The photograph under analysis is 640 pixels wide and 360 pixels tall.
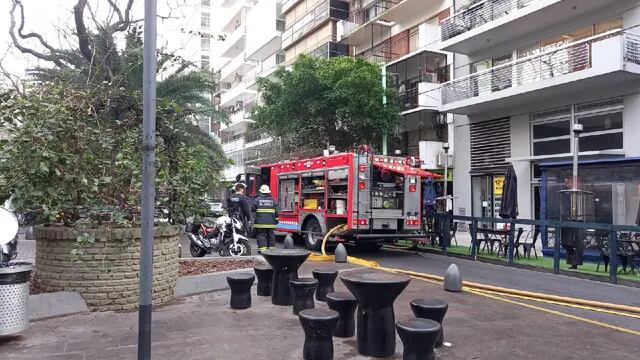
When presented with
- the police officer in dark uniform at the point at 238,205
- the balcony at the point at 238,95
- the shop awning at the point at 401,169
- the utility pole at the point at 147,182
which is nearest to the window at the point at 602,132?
the shop awning at the point at 401,169

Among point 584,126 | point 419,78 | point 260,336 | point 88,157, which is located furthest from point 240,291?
point 419,78

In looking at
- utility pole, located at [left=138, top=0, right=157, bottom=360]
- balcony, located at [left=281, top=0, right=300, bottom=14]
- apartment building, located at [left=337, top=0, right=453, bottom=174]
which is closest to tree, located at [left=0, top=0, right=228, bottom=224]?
utility pole, located at [left=138, top=0, right=157, bottom=360]

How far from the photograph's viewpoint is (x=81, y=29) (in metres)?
13.8

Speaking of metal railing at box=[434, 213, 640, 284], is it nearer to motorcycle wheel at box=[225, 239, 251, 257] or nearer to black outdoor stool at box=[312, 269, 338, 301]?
motorcycle wheel at box=[225, 239, 251, 257]

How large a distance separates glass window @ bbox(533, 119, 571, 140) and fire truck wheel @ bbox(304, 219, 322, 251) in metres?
9.62

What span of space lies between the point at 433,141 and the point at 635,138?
33.1ft

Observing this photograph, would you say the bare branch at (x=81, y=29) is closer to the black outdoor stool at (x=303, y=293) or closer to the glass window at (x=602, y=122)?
the black outdoor stool at (x=303, y=293)

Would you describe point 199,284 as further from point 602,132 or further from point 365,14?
point 365,14

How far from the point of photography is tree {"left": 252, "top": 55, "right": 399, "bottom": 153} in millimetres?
23734

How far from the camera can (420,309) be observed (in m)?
5.64

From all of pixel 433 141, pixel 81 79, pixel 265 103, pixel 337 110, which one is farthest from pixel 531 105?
pixel 81 79

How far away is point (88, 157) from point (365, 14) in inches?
1025

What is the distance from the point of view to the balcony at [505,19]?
17.9 meters

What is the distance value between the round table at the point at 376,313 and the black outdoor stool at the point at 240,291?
2257 millimetres
